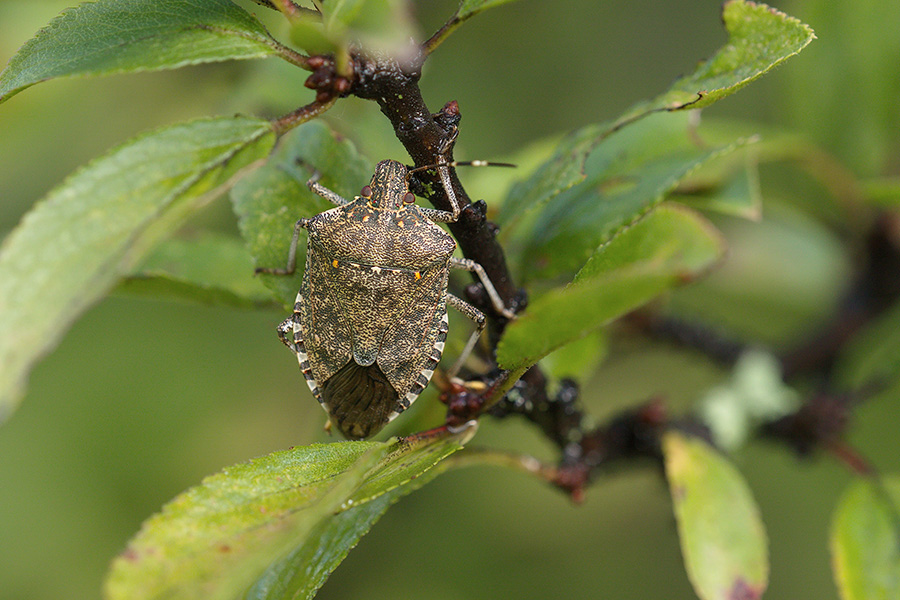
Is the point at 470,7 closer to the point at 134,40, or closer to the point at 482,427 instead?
the point at 134,40

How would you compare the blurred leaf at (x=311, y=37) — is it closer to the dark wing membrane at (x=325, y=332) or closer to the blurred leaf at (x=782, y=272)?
the dark wing membrane at (x=325, y=332)

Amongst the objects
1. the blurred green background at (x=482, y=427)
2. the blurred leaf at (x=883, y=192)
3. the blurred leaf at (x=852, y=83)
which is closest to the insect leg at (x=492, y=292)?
the blurred green background at (x=482, y=427)

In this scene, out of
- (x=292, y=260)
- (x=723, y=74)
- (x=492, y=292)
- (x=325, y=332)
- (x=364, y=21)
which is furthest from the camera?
(x=325, y=332)

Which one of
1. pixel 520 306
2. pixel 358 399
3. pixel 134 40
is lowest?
pixel 358 399

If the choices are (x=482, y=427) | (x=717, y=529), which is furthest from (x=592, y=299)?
(x=482, y=427)

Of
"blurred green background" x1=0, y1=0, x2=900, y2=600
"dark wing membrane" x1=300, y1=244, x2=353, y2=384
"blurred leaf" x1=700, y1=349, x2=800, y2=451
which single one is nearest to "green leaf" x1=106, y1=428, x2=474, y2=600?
"dark wing membrane" x1=300, y1=244, x2=353, y2=384

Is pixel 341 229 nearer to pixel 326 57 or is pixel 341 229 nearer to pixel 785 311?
pixel 326 57
